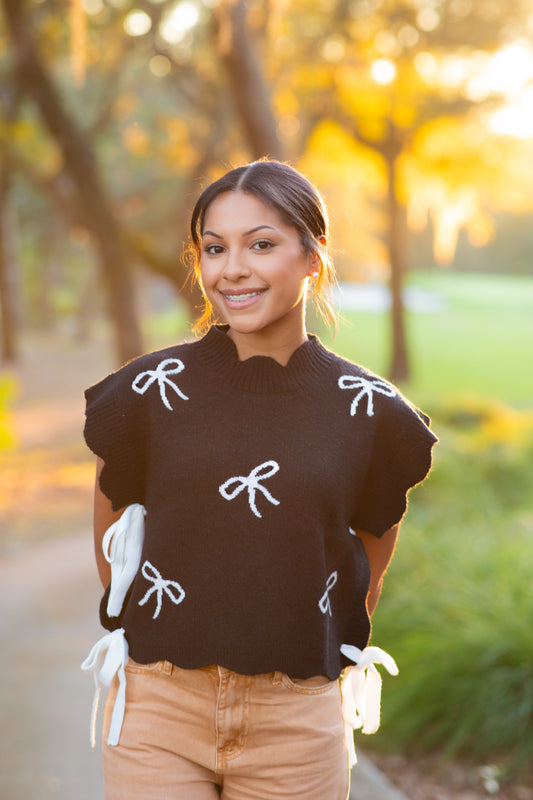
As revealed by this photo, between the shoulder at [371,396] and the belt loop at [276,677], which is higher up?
the shoulder at [371,396]

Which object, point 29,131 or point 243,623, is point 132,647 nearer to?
point 243,623

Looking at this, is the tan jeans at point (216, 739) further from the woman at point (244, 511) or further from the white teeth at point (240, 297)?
the white teeth at point (240, 297)

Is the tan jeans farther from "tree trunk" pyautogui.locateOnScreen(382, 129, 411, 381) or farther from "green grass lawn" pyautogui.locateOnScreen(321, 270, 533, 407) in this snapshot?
"tree trunk" pyautogui.locateOnScreen(382, 129, 411, 381)

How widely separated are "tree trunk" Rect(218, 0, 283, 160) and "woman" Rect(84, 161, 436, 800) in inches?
242

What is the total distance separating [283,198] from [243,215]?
3.6 inches

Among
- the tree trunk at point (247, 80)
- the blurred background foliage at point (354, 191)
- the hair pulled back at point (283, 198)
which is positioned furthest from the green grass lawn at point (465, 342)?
the hair pulled back at point (283, 198)

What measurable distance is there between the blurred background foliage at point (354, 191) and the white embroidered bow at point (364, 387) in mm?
405

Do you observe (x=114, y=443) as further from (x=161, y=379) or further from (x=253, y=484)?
(x=253, y=484)

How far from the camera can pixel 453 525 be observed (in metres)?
6.25

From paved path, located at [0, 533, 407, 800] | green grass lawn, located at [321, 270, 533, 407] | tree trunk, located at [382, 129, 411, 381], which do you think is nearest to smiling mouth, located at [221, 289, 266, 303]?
paved path, located at [0, 533, 407, 800]

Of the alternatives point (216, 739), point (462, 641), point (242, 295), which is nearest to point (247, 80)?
point (462, 641)

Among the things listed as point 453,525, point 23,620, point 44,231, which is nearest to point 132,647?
point 23,620

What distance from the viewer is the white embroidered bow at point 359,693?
2.09 metres

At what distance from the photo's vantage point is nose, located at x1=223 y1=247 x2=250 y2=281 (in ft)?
6.32
